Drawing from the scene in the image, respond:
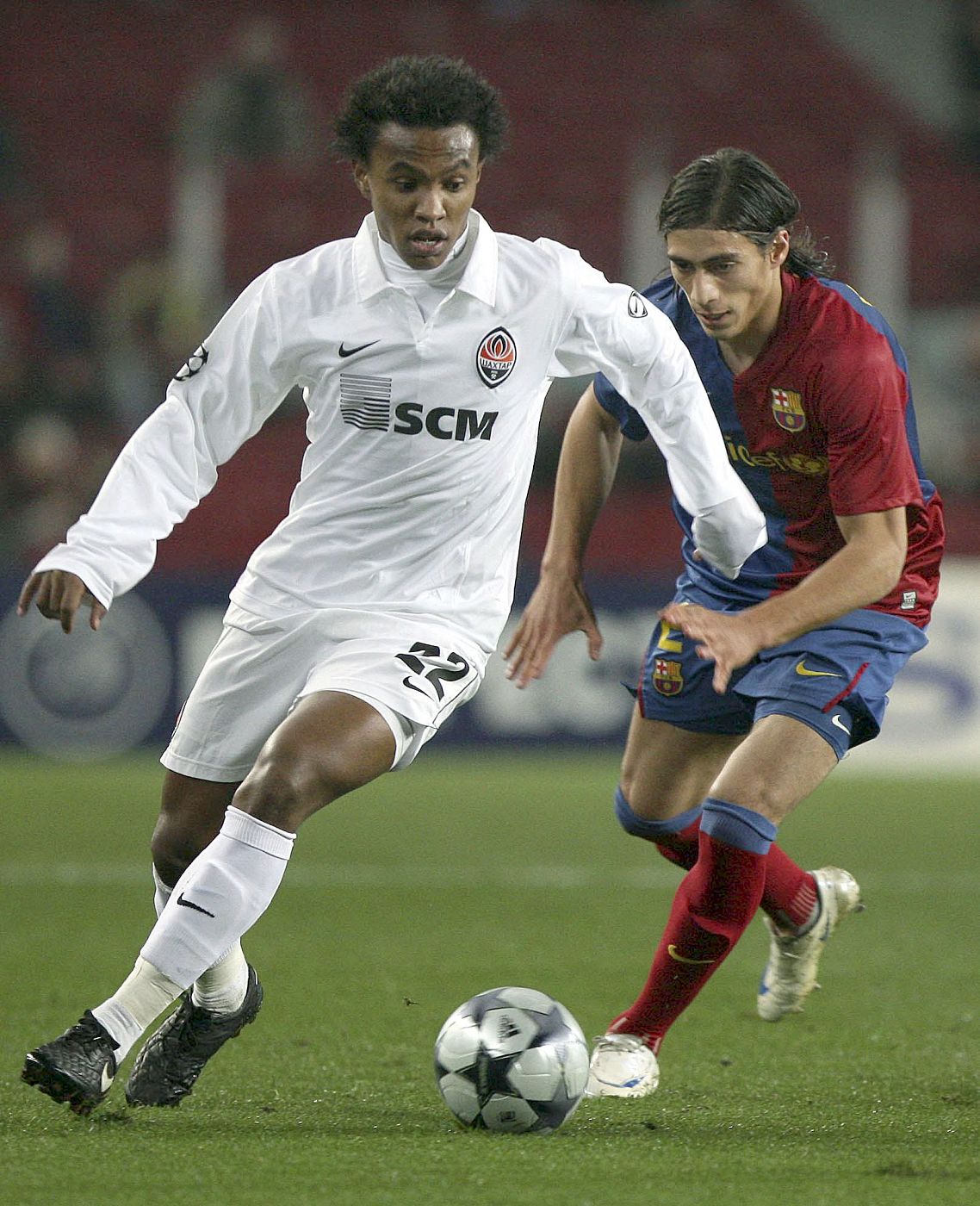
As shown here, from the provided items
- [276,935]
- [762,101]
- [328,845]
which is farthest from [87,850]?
[762,101]

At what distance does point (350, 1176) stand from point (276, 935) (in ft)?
10.9

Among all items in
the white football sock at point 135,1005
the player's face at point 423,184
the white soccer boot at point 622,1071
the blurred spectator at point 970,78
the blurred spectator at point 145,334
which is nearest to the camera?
the white football sock at point 135,1005

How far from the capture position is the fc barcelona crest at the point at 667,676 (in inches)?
186

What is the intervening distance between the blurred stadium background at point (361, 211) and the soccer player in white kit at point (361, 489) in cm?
764

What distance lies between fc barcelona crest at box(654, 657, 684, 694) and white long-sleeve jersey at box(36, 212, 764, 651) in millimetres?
673

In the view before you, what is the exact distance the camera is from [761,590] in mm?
4625

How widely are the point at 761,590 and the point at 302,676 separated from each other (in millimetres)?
1265

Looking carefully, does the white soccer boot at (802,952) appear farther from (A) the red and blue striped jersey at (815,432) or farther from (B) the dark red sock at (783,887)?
(A) the red and blue striped jersey at (815,432)

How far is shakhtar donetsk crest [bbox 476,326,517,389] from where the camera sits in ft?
12.8

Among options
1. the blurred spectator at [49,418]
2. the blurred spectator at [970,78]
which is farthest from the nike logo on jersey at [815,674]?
the blurred spectator at [970,78]

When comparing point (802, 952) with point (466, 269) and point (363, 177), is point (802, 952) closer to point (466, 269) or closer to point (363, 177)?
point (466, 269)

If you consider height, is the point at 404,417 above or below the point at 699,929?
above

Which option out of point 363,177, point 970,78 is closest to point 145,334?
point 970,78

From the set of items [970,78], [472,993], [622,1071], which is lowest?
[472,993]
